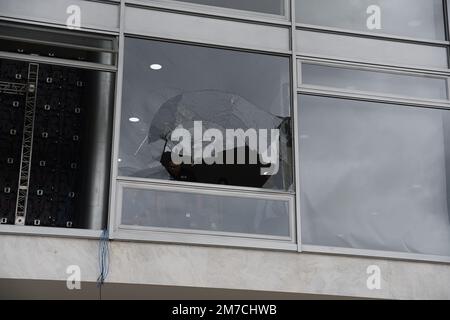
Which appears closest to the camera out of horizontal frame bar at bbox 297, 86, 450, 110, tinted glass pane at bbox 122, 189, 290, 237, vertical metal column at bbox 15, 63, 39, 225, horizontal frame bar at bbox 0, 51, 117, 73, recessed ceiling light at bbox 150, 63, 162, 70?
vertical metal column at bbox 15, 63, 39, 225

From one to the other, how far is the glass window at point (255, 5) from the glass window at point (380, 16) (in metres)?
0.24

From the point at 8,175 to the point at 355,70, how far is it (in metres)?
4.25

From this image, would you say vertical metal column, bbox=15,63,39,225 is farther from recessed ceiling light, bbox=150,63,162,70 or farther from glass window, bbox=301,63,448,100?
glass window, bbox=301,63,448,100

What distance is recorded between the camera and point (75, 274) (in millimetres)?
8211

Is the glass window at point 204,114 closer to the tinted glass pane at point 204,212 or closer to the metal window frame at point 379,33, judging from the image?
the tinted glass pane at point 204,212

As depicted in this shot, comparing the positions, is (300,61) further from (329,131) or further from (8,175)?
(8,175)

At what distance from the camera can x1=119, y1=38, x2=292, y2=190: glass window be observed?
889 centimetres

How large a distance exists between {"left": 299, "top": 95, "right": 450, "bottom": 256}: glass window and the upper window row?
1.00 metres

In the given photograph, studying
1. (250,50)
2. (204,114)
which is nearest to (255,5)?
(250,50)

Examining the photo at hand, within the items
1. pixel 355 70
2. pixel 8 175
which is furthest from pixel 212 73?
pixel 8 175

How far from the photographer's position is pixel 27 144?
28.2ft

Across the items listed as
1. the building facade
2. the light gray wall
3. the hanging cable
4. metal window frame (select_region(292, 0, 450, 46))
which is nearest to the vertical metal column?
the building facade

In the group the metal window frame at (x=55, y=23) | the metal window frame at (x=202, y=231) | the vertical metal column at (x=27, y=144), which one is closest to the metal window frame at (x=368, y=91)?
the metal window frame at (x=202, y=231)

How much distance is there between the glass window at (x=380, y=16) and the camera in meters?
9.96
